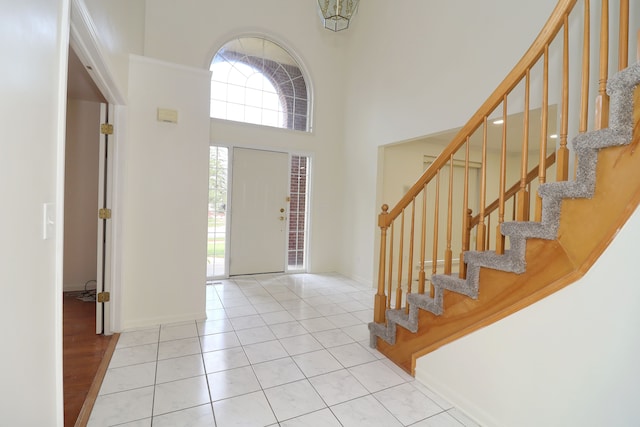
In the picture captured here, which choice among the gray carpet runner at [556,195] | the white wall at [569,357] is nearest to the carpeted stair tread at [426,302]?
the gray carpet runner at [556,195]

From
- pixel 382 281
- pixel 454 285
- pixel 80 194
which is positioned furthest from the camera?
pixel 80 194

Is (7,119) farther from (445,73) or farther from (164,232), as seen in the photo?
(445,73)

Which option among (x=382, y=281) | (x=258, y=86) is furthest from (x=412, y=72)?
(x=382, y=281)

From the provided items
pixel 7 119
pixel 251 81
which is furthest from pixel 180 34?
pixel 7 119

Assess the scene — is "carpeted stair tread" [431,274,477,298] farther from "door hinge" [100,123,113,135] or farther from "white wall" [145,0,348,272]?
"white wall" [145,0,348,272]

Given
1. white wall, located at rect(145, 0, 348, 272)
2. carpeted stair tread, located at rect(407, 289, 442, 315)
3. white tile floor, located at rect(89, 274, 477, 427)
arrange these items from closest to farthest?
white tile floor, located at rect(89, 274, 477, 427)
carpeted stair tread, located at rect(407, 289, 442, 315)
white wall, located at rect(145, 0, 348, 272)

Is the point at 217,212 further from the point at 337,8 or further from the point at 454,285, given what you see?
the point at 454,285

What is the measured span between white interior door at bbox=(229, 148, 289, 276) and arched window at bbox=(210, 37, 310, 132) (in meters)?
0.56

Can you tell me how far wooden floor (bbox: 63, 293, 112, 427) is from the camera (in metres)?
1.76

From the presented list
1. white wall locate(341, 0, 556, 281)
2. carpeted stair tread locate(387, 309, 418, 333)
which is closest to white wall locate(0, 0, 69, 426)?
carpeted stair tread locate(387, 309, 418, 333)

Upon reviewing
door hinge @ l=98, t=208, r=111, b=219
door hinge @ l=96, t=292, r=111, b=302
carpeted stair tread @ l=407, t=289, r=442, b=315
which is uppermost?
Answer: door hinge @ l=98, t=208, r=111, b=219

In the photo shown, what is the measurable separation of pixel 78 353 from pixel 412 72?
4.24 m

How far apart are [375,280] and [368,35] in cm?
356

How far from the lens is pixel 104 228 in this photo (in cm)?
257
